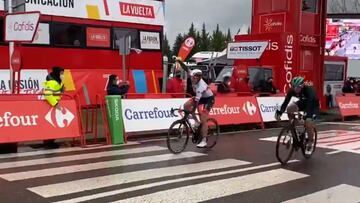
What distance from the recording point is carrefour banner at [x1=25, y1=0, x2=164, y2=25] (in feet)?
53.8

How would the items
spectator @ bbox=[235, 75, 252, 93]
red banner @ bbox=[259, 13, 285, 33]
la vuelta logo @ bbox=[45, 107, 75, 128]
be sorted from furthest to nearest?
1. red banner @ bbox=[259, 13, 285, 33]
2. spectator @ bbox=[235, 75, 252, 93]
3. la vuelta logo @ bbox=[45, 107, 75, 128]

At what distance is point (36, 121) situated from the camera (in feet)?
36.5

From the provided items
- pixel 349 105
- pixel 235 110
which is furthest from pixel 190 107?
pixel 349 105

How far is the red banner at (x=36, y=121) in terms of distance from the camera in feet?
35.1

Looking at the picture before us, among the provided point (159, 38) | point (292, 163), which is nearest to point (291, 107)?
point (292, 163)

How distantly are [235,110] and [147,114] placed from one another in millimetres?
3506

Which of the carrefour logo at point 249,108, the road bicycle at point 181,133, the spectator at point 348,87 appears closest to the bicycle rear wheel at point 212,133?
the road bicycle at point 181,133

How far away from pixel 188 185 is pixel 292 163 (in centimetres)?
304

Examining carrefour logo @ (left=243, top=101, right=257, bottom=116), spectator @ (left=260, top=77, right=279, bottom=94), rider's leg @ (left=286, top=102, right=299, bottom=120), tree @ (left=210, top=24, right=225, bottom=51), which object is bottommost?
carrefour logo @ (left=243, top=101, right=257, bottom=116)

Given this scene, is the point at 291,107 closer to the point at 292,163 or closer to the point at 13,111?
the point at 292,163

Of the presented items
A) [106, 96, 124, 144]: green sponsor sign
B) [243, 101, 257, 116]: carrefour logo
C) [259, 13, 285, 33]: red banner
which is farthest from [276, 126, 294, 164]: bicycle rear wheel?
[259, 13, 285, 33]: red banner

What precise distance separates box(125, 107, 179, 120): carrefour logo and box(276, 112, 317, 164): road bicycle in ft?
13.9

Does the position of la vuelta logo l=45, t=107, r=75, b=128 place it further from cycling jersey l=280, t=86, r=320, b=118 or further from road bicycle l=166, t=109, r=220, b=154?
cycling jersey l=280, t=86, r=320, b=118

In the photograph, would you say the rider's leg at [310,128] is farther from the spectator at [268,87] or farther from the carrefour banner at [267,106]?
the spectator at [268,87]
